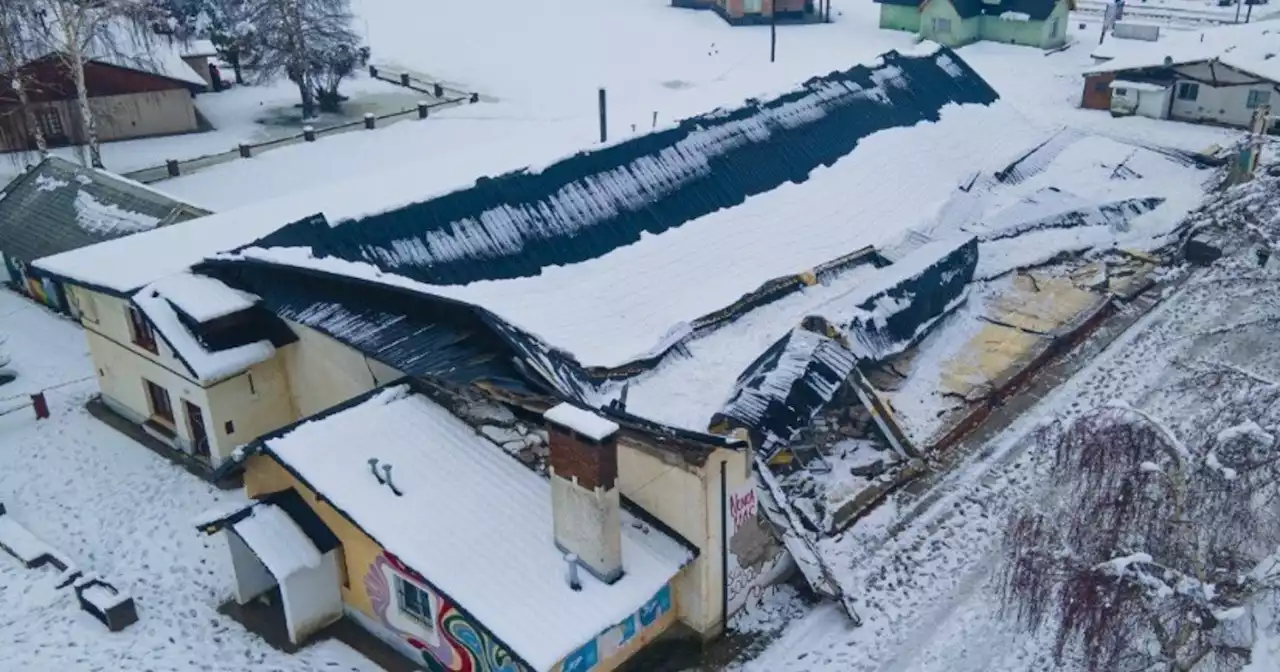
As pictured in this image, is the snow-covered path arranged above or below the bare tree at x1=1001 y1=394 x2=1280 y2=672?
below

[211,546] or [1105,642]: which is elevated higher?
[1105,642]

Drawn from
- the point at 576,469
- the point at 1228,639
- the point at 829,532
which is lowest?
the point at 829,532

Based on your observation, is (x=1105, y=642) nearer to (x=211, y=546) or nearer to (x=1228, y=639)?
(x=1228, y=639)

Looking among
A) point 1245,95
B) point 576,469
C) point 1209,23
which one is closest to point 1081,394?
point 576,469

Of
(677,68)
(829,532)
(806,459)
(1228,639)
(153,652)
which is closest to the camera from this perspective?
(1228,639)

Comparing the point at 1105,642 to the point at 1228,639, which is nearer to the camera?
the point at 1105,642

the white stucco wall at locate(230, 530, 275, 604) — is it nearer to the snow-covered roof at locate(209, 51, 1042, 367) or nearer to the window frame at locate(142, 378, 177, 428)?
the snow-covered roof at locate(209, 51, 1042, 367)

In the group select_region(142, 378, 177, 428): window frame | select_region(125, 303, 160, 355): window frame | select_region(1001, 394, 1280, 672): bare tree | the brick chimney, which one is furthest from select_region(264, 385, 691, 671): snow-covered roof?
select_region(142, 378, 177, 428): window frame

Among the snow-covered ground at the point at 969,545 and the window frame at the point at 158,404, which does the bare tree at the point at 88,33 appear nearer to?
the window frame at the point at 158,404

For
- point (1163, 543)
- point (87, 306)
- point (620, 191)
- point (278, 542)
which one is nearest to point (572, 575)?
point (278, 542)
